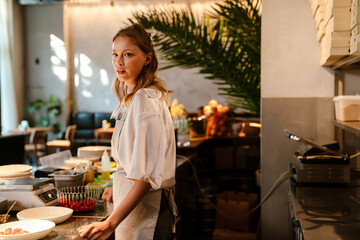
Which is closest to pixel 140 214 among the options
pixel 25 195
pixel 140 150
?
pixel 140 150

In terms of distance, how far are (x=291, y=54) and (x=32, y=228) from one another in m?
2.51

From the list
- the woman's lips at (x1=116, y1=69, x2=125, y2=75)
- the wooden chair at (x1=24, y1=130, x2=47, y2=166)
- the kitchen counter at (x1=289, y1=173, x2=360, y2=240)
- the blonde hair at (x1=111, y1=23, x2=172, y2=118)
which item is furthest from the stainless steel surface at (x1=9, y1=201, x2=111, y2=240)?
the wooden chair at (x1=24, y1=130, x2=47, y2=166)

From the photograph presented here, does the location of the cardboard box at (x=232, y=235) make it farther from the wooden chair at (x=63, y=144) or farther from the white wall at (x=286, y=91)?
the wooden chair at (x=63, y=144)

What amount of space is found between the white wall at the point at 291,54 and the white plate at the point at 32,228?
2.27 m

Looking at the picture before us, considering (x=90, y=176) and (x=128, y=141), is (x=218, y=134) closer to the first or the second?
(x=90, y=176)

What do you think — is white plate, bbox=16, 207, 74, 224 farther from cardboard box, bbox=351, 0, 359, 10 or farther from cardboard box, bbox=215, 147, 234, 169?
cardboard box, bbox=215, 147, 234, 169

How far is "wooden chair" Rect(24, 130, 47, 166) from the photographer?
28.7ft

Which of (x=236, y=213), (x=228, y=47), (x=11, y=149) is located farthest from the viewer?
(x=11, y=149)

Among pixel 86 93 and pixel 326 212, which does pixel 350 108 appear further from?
pixel 86 93

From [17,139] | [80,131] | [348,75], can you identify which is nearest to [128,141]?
[348,75]

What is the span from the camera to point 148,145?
158 cm

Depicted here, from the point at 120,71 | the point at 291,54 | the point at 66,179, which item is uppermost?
the point at 291,54

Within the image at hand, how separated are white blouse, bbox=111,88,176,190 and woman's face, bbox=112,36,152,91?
5.1 inches

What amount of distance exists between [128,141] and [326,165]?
166 cm
